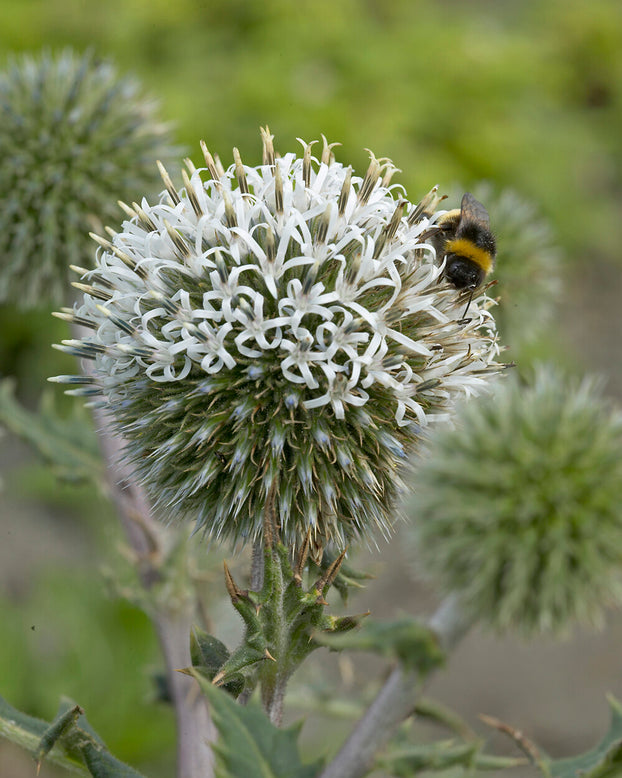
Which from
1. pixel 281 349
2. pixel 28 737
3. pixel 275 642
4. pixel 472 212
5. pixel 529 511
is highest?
pixel 472 212

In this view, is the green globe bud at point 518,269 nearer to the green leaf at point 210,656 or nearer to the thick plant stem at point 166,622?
the thick plant stem at point 166,622

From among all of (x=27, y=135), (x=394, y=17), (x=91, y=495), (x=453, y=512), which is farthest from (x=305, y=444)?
(x=394, y=17)

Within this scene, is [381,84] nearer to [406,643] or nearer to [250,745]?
[406,643]

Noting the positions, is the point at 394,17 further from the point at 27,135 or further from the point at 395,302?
the point at 395,302

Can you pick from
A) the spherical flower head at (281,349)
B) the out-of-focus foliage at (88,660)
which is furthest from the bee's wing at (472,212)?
the out-of-focus foliage at (88,660)

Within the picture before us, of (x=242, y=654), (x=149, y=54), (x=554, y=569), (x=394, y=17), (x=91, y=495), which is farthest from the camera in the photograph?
(x=394, y=17)

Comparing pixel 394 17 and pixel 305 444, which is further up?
pixel 394 17

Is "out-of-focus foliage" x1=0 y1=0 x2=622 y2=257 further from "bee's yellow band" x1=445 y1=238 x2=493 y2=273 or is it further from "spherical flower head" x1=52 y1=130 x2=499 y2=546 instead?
"spherical flower head" x1=52 y1=130 x2=499 y2=546

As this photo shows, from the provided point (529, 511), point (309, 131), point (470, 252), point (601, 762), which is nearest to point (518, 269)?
point (529, 511)
